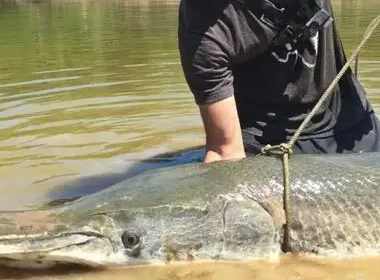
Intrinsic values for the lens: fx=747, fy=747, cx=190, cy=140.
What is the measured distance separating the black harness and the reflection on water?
1108mm

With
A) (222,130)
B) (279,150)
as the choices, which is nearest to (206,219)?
(279,150)

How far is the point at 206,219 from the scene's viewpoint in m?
2.65

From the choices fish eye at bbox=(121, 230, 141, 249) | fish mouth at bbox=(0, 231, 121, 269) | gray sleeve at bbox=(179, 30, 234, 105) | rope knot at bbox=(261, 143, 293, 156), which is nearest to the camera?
fish mouth at bbox=(0, 231, 121, 269)

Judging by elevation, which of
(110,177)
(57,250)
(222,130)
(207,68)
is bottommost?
(110,177)

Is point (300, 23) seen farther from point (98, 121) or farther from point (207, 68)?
point (98, 121)

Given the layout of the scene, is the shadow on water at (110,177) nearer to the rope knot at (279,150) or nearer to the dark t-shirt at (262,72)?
the dark t-shirt at (262,72)

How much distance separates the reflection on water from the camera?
3.99 m

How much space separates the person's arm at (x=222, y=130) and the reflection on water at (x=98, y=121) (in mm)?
617

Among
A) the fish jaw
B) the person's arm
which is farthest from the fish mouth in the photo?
the person's arm

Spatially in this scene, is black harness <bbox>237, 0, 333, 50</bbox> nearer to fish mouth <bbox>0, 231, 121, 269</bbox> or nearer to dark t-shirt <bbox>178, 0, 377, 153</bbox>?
dark t-shirt <bbox>178, 0, 377, 153</bbox>

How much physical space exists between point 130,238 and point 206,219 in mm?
279

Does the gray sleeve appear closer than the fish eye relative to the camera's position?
No

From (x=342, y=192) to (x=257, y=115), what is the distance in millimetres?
910

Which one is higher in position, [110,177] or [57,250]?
Result: [57,250]
